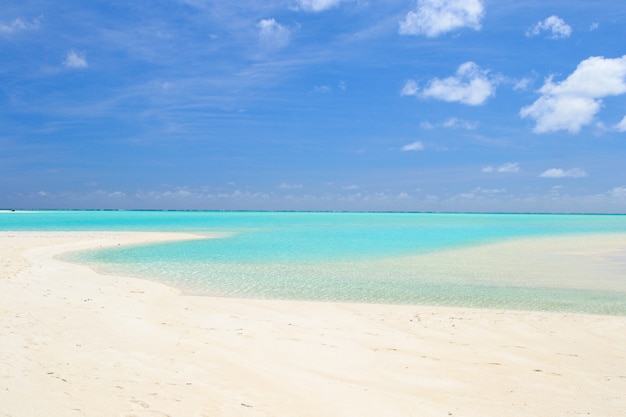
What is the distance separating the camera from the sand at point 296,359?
5.95 m

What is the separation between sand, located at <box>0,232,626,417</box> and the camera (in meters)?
5.95

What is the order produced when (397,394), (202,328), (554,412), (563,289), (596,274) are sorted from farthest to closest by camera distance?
1. (596,274)
2. (563,289)
3. (202,328)
4. (397,394)
5. (554,412)

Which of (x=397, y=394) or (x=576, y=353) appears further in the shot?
(x=576, y=353)

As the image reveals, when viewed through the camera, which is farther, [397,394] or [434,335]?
[434,335]

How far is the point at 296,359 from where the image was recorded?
799 centimetres

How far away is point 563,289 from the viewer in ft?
53.1

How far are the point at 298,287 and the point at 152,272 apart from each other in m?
6.94

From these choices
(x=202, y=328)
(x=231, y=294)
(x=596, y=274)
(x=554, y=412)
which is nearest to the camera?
(x=554, y=412)

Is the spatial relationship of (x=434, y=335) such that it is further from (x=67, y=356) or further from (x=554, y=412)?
(x=67, y=356)

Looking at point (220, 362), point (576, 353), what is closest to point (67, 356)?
point (220, 362)

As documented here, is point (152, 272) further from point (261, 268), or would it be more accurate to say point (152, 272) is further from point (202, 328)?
point (202, 328)

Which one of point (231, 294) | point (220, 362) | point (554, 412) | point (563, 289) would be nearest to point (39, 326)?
point (220, 362)

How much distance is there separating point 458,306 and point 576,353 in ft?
15.1

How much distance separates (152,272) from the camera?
64.2ft
